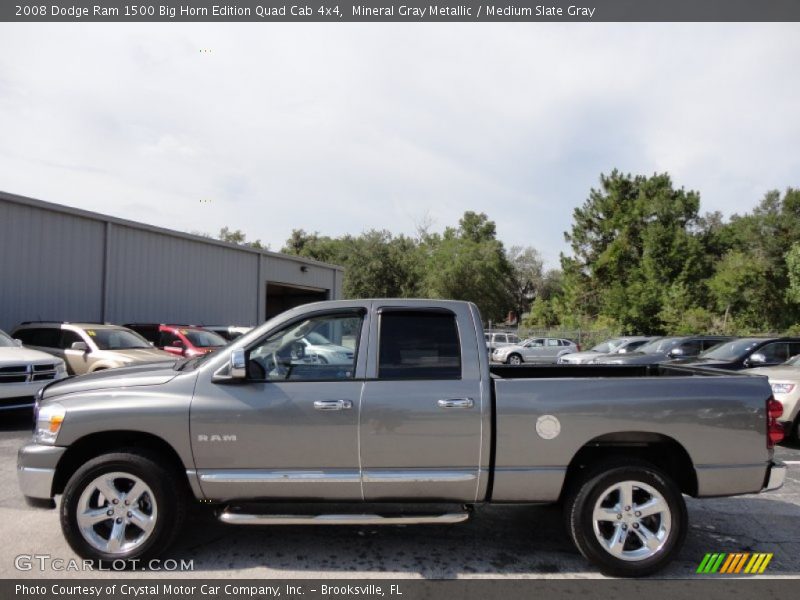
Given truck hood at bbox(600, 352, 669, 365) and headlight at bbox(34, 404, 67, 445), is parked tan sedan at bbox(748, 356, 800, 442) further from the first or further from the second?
headlight at bbox(34, 404, 67, 445)

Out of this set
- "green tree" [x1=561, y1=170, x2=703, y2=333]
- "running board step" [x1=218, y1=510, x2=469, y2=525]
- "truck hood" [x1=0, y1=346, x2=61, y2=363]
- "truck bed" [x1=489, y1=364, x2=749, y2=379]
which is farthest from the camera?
"green tree" [x1=561, y1=170, x2=703, y2=333]

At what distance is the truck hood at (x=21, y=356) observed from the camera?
9062mm

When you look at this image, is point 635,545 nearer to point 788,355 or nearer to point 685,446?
point 685,446

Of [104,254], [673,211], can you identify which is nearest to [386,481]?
[104,254]

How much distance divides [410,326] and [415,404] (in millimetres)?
614

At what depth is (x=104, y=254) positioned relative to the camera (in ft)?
55.7

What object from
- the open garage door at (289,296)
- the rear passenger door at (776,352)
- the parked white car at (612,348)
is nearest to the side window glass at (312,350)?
the rear passenger door at (776,352)

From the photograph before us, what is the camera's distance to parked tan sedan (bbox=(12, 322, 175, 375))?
10.9 m

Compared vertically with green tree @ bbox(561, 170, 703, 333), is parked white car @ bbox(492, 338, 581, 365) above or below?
below

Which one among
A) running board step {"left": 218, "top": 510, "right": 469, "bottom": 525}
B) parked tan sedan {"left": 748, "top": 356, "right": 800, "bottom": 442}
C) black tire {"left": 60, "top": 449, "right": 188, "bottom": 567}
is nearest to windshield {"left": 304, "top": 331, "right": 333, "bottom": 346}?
running board step {"left": 218, "top": 510, "right": 469, "bottom": 525}

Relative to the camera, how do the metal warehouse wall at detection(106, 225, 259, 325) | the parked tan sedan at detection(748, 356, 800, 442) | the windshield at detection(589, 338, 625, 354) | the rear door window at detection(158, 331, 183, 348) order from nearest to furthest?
the parked tan sedan at detection(748, 356, 800, 442) → the rear door window at detection(158, 331, 183, 348) → the metal warehouse wall at detection(106, 225, 259, 325) → the windshield at detection(589, 338, 625, 354)

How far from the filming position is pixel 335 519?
12.8 ft

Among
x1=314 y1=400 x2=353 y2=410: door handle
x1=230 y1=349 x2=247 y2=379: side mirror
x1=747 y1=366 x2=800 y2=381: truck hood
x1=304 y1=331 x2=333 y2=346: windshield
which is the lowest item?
x1=747 y1=366 x2=800 y2=381: truck hood

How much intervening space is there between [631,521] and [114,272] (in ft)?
55.4
